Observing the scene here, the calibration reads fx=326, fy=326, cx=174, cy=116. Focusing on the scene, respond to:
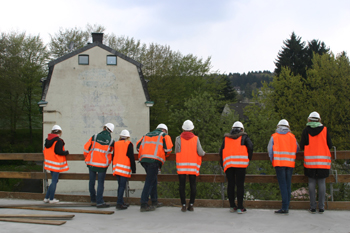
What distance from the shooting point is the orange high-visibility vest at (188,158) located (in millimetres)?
6426

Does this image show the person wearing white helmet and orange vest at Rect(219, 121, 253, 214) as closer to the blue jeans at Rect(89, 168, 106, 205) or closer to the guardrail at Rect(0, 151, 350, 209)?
the guardrail at Rect(0, 151, 350, 209)

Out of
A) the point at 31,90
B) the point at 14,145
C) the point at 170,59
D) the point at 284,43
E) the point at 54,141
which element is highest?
the point at 284,43

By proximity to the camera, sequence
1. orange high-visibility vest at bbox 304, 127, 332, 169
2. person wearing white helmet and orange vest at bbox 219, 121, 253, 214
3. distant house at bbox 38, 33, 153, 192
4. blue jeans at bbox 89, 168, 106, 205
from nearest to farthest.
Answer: orange high-visibility vest at bbox 304, 127, 332, 169, person wearing white helmet and orange vest at bbox 219, 121, 253, 214, blue jeans at bbox 89, 168, 106, 205, distant house at bbox 38, 33, 153, 192

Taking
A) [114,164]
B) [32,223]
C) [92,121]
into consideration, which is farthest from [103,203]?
[92,121]

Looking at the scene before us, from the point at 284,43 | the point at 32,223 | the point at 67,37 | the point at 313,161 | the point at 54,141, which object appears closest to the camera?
the point at 32,223

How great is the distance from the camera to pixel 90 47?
20.5m

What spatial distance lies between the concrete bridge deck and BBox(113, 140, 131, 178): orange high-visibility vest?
78cm

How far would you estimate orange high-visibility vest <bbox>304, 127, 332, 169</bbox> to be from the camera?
6074mm

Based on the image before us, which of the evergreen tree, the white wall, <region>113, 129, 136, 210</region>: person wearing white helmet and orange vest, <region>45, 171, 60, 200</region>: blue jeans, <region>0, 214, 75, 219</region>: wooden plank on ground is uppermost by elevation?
the evergreen tree

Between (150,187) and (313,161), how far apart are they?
126 inches

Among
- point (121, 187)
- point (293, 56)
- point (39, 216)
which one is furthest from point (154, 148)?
point (293, 56)

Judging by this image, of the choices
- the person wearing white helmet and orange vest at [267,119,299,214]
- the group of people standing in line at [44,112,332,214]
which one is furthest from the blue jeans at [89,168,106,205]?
the person wearing white helmet and orange vest at [267,119,299,214]

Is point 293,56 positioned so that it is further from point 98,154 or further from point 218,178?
point 98,154

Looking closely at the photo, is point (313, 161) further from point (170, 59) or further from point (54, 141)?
point (170, 59)
